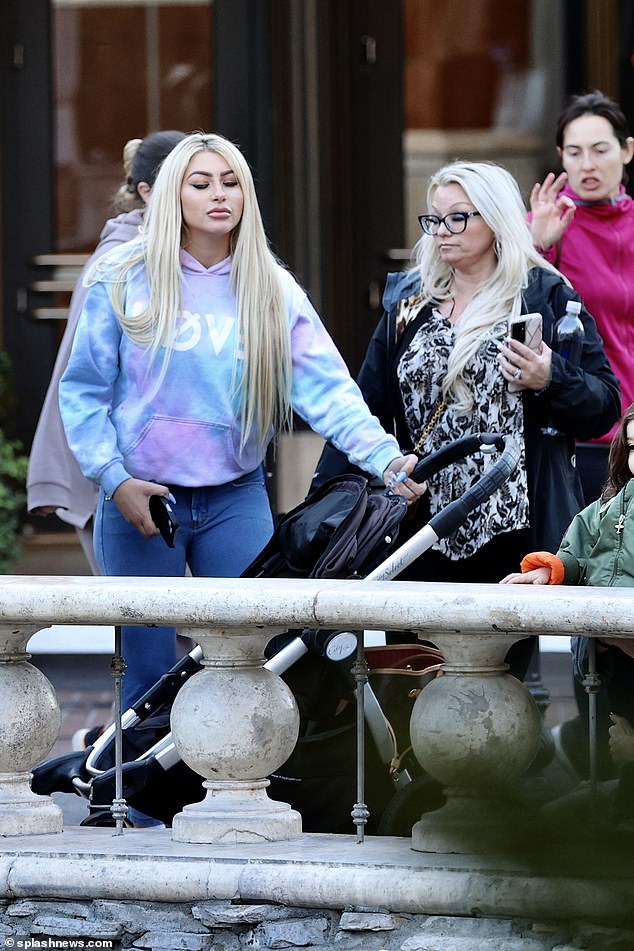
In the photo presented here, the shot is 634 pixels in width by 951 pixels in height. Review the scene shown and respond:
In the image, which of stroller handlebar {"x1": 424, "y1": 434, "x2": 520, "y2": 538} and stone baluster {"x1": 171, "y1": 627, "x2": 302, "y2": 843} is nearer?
stone baluster {"x1": 171, "y1": 627, "x2": 302, "y2": 843}

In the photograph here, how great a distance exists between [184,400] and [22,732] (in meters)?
0.96

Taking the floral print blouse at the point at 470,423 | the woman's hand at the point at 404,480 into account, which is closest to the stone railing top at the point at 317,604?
the woman's hand at the point at 404,480

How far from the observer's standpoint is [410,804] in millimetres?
3262

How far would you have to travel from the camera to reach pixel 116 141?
320 inches

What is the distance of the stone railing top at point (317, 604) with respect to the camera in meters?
2.80

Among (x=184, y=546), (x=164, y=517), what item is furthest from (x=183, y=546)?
(x=164, y=517)

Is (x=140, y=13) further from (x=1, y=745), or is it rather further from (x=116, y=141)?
(x=1, y=745)

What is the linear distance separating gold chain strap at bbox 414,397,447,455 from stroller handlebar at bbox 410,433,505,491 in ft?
1.16

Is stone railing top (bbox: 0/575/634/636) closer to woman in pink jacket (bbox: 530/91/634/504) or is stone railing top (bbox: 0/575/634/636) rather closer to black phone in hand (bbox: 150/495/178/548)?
black phone in hand (bbox: 150/495/178/548)

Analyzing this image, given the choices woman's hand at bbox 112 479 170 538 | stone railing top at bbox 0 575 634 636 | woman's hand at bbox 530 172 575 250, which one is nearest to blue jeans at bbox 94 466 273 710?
woman's hand at bbox 112 479 170 538

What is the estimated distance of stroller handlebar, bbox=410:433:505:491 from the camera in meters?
3.54

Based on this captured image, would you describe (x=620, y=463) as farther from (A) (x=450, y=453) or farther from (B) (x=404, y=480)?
(B) (x=404, y=480)

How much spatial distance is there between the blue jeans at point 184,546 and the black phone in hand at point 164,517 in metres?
0.13

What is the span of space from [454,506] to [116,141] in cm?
522
